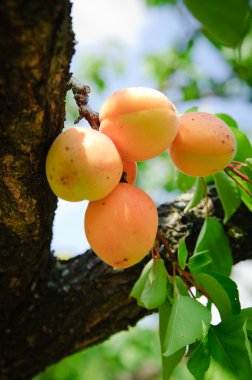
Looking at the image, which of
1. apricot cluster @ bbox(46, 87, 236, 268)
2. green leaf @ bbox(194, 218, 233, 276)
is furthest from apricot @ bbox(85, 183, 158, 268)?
green leaf @ bbox(194, 218, 233, 276)

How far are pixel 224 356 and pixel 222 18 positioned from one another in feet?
2.30

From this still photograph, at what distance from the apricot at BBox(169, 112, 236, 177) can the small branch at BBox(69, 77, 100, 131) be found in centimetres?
18

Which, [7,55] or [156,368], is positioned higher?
[7,55]

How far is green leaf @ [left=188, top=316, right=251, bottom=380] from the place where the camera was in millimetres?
896

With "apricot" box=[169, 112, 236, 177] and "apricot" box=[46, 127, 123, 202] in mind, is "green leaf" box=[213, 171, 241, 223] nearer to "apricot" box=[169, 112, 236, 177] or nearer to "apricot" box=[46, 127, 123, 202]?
"apricot" box=[169, 112, 236, 177]

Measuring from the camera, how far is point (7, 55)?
2.20ft

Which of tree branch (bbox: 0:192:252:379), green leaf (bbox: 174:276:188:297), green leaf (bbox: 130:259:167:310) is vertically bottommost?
tree branch (bbox: 0:192:252:379)

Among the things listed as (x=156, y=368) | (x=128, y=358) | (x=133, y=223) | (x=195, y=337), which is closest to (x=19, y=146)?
(x=133, y=223)

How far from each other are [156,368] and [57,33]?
3.67m

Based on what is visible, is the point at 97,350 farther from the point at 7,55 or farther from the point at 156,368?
the point at 7,55

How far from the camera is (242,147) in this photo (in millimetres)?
1270

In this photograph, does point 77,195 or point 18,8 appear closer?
point 18,8

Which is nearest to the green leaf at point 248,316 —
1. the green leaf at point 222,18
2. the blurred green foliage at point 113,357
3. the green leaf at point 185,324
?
the green leaf at point 185,324

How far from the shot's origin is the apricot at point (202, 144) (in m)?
0.95
